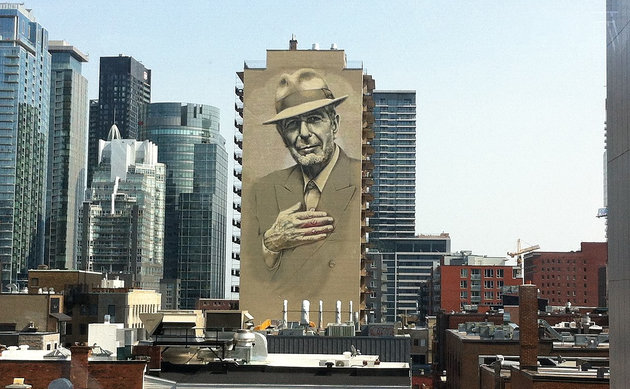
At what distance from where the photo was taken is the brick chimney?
151 ft

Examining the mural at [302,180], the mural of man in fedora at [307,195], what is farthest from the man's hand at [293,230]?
the mural at [302,180]

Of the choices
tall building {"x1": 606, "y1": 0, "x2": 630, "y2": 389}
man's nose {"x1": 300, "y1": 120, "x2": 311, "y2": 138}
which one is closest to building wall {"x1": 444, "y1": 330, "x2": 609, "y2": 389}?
tall building {"x1": 606, "y1": 0, "x2": 630, "y2": 389}

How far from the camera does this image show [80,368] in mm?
46219

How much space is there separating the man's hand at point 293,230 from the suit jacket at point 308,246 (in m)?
0.67

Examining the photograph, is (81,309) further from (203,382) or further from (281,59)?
(203,382)

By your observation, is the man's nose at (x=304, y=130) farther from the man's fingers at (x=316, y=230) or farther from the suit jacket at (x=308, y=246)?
the man's fingers at (x=316, y=230)

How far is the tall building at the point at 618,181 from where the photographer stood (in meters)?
25.4

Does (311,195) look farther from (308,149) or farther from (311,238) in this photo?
(308,149)

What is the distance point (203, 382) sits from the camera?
4909cm

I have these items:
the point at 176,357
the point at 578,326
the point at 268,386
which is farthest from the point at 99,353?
the point at 578,326

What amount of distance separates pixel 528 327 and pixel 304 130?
10041cm

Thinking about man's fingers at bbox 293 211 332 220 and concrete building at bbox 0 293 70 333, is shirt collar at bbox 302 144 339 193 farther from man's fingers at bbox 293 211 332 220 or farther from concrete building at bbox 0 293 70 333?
concrete building at bbox 0 293 70 333

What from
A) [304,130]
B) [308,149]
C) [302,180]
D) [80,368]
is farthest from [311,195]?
[80,368]

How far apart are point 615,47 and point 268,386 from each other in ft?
88.2
